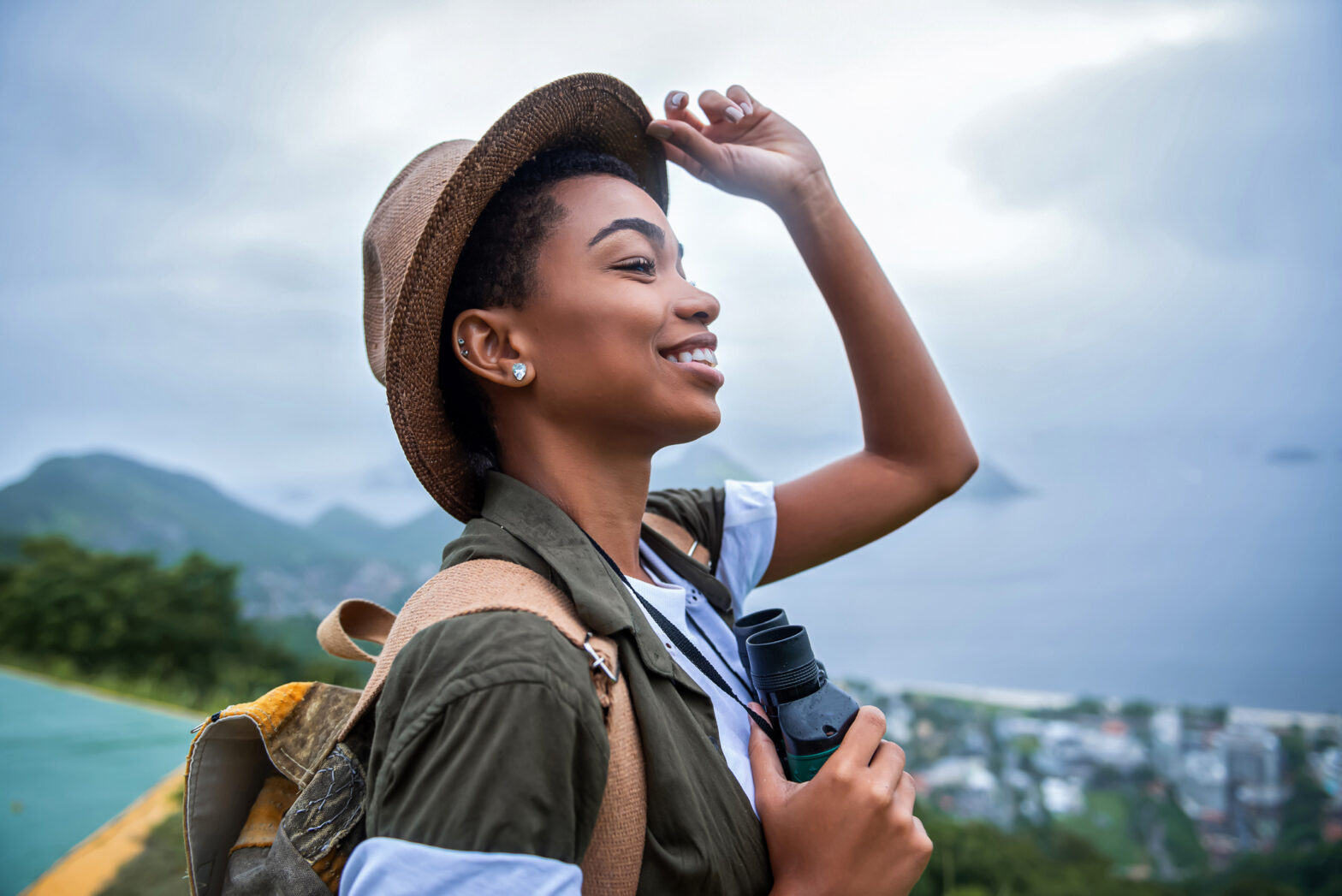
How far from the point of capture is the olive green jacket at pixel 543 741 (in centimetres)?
107

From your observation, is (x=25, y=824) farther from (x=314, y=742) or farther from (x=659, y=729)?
(x=659, y=729)

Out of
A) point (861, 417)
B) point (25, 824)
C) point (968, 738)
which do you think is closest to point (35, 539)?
point (25, 824)

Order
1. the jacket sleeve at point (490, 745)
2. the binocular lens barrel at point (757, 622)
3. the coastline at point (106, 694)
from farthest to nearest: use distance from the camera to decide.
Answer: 1. the coastline at point (106, 694)
2. the binocular lens barrel at point (757, 622)
3. the jacket sleeve at point (490, 745)

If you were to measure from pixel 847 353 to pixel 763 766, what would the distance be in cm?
117

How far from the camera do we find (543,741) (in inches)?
43.7

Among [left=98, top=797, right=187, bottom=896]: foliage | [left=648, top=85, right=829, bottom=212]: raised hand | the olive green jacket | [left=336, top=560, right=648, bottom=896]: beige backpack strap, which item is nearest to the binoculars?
the olive green jacket

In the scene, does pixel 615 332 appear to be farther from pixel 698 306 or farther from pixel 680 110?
pixel 680 110

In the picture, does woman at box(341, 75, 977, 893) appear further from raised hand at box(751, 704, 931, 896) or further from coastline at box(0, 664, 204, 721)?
coastline at box(0, 664, 204, 721)

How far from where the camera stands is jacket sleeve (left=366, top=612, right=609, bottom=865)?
1060 mm

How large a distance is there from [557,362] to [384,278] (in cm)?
47

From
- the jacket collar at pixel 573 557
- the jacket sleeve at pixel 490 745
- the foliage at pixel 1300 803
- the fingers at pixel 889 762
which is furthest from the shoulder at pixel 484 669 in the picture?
the foliage at pixel 1300 803

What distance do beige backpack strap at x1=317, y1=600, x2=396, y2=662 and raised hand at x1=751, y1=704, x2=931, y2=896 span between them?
91 centimetres

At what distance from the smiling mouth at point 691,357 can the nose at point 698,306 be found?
8 centimetres

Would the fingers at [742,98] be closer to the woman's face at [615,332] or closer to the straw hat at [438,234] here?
the straw hat at [438,234]
